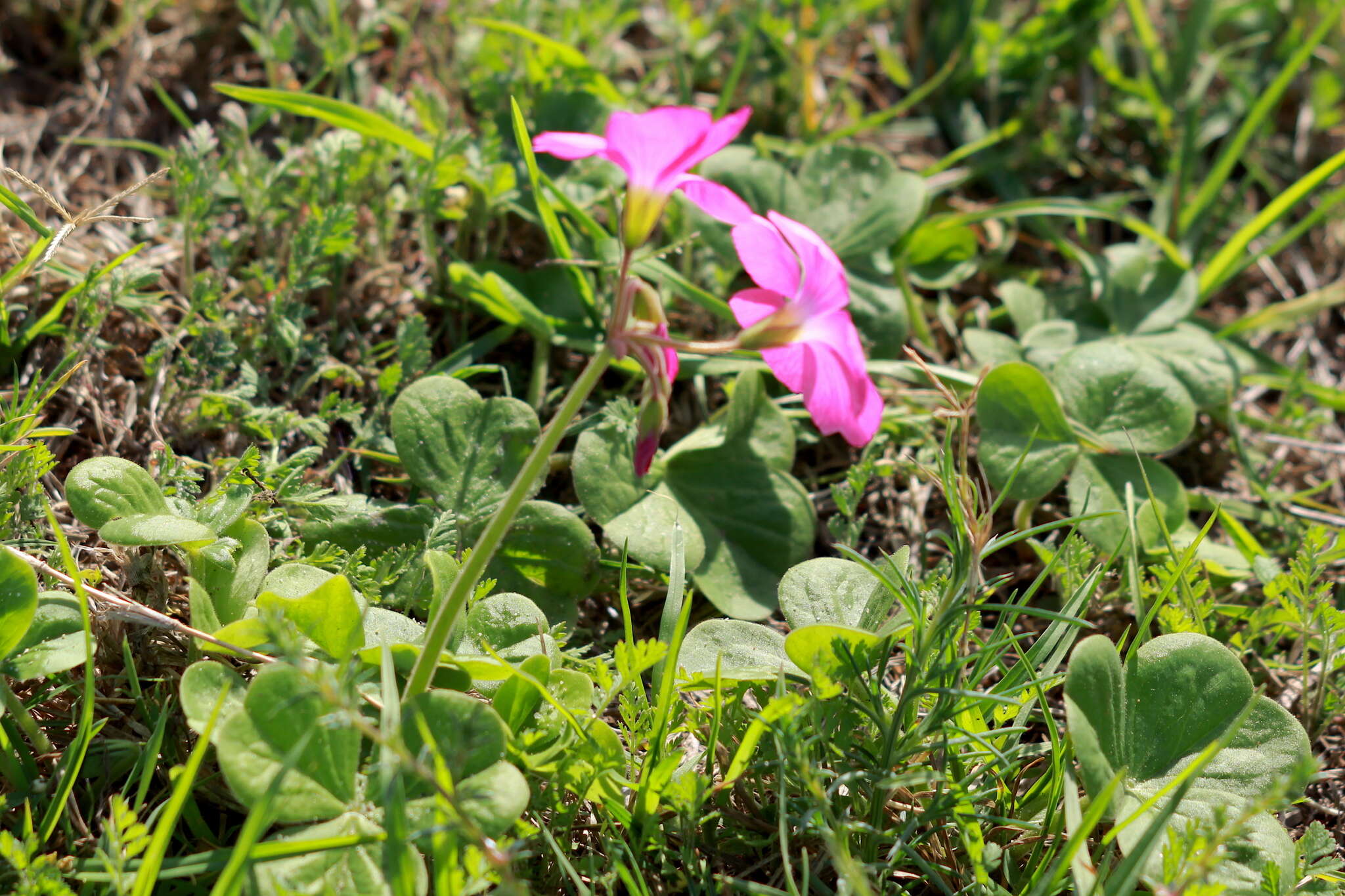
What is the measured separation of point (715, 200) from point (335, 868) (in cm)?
126

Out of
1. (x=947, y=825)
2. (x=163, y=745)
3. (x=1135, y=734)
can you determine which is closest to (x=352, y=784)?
(x=163, y=745)

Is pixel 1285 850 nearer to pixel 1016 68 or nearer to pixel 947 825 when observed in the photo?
pixel 947 825

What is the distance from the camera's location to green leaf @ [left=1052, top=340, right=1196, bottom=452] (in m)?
2.62

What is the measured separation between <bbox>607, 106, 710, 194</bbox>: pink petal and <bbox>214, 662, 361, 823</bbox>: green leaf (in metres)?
0.95

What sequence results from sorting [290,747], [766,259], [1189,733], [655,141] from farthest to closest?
[1189,733]
[766,259]
[290,747]
[655,141]

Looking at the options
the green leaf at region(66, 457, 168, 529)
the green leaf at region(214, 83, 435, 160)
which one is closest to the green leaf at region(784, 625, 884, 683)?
the green leaf at region(66, 457, 168, 529)

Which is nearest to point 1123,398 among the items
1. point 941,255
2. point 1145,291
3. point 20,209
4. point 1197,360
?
point 1197,360

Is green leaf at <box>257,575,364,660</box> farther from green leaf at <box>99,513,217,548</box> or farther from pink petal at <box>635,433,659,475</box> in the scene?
pink petal at <box>635,433,659,475</box>

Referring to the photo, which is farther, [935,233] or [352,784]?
[935,233]

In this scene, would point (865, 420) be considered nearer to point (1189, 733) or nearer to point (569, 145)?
point (569, 145)

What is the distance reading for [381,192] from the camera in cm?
294

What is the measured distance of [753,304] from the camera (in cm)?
177

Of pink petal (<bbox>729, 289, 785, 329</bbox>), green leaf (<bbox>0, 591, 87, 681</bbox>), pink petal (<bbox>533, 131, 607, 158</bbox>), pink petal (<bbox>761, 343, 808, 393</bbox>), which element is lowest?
green leaf (<bbox>0, 591, 87, 681</bbox>)

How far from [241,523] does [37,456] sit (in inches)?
15.8
